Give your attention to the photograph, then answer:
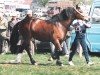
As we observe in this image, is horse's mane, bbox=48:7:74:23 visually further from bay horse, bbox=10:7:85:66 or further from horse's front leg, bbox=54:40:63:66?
horse's front leg, bbox=54:40:63:66

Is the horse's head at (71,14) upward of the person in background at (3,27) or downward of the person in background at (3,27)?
upward

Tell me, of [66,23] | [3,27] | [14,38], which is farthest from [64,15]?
[3,27]

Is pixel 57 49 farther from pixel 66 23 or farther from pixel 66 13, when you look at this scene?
pixel 66 13

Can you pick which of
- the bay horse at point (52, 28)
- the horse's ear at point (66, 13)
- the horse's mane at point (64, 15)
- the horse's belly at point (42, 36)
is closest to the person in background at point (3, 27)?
the bay horse at point (52, 28)

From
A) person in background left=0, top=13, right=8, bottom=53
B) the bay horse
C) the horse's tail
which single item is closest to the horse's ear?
the bay horse

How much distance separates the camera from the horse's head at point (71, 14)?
1478 cm

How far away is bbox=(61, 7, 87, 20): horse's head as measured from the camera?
1478cm

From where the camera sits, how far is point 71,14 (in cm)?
1488

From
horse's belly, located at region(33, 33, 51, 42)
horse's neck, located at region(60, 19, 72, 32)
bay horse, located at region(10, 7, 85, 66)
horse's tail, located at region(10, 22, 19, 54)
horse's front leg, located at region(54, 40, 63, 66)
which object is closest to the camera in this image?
horse's front leg, located at region(54, 40, 63, 66)

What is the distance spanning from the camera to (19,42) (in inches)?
667

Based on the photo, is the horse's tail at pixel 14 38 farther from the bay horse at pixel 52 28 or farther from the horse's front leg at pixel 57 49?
the horse's front leg at pixel 57 49

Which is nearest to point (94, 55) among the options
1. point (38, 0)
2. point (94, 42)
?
point (94, 42)

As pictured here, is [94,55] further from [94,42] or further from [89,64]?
[89,64]

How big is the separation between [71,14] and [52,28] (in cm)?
75
